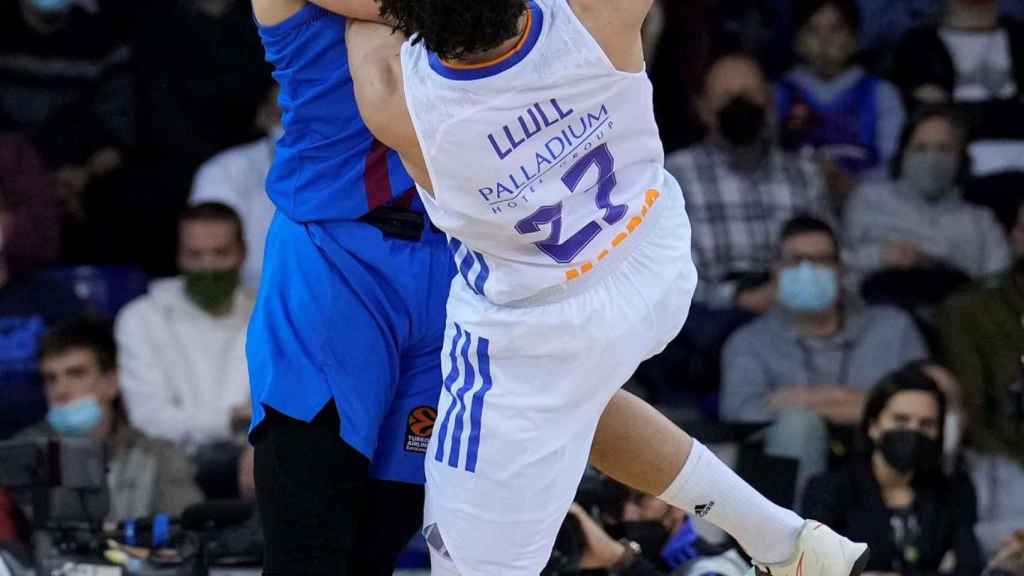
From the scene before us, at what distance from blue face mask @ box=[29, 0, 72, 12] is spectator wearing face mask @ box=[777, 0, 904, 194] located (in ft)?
9.16

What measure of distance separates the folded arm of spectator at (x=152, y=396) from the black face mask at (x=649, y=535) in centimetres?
168

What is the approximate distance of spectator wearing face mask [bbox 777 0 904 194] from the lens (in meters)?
7.63

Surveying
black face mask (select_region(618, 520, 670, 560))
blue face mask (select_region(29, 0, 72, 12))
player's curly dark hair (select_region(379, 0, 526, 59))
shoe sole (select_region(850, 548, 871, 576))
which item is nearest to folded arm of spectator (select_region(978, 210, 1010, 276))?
black face mask (select_region(618, 520, 670, 560))

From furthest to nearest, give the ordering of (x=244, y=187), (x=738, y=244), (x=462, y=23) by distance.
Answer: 1. (x=244, y=187)
2. (x=738, y=244)
3. (x=462, y=23)

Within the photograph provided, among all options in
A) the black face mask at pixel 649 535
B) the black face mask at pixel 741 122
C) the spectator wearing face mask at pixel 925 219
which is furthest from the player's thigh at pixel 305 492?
the black face mask at pixel 741 122

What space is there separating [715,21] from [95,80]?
98.9 inches

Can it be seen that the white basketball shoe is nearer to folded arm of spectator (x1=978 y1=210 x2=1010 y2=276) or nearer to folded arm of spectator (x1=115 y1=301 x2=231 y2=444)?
folded arm of spectator (x1=115 y1=301 x2=231 y2=444)

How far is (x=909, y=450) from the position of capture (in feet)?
18.8

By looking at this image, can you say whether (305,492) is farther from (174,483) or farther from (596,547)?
(174,483)

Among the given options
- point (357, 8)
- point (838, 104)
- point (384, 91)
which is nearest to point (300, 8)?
point (357, 8)

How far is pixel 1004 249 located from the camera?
711 cm

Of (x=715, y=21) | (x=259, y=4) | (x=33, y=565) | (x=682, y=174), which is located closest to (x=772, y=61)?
(x=715, y=21)

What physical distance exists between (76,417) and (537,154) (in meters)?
3.29

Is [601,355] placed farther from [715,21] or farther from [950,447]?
[715,21]
